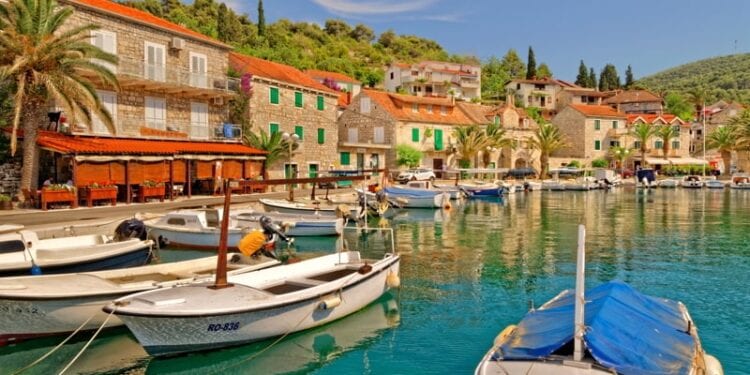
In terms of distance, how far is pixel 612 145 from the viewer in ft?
274

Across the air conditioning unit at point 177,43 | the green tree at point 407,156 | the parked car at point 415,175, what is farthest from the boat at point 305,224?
the green tree at point 407,156

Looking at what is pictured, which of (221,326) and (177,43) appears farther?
(177,43)

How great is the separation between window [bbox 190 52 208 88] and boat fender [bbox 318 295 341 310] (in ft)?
92.5

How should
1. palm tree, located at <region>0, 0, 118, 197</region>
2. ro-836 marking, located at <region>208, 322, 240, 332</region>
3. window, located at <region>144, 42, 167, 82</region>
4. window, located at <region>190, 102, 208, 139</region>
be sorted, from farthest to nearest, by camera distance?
window, located at <region>190, 102, 208, 139</region> → window, located at <region>144, 42, 167, 82</region> → palm tree, located at <region>0, 0, 118, 197</region> → ro-836 marking, located at <region>208, 322, 240, 332</region>

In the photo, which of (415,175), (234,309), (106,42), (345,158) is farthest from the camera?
(415,175)

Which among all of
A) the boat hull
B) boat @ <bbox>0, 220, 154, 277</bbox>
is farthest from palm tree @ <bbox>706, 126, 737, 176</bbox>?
boat @ <bbox>0, 220, 154, 277</bbox>

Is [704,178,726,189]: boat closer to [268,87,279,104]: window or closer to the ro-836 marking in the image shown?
[268,87,279,104]: window

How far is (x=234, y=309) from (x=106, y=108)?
25359 mm

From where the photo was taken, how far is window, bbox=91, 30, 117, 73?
32.7 m

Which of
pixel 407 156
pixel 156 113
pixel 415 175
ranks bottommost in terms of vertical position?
pixel 415 175

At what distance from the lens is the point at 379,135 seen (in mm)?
62219

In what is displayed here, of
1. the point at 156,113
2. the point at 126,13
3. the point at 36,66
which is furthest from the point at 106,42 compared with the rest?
the point at 36,66

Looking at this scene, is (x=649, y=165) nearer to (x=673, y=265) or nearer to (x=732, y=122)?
(x=732, y=122)

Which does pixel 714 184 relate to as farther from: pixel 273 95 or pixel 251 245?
pixel 251 245
